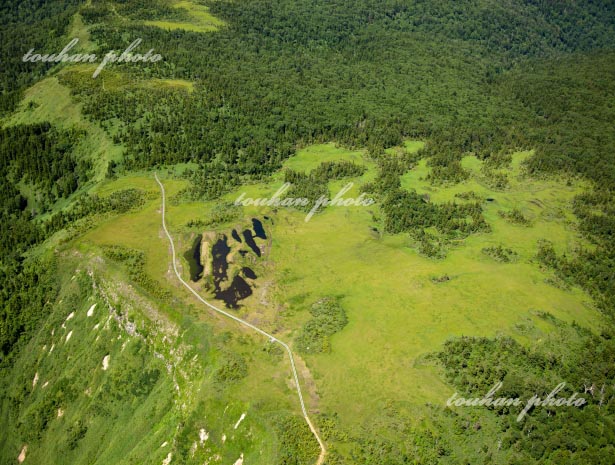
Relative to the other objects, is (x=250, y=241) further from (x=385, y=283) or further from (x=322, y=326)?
(x=322, y=326)

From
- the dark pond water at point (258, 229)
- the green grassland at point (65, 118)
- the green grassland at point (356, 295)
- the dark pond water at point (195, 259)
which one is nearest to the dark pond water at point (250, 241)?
the dark pond water at point (258, 229)

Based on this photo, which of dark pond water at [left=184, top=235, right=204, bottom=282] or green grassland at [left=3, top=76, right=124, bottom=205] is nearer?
dark pond water at [left=184, top=235, right=204, bottom=282]

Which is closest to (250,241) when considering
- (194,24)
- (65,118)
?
(65,118)

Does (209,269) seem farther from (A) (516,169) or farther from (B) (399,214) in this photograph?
(A) (516,169)

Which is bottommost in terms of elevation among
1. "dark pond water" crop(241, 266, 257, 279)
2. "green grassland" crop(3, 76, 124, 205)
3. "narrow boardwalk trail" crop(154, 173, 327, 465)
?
"dark pond water" crop(241, 266, 257, 279)

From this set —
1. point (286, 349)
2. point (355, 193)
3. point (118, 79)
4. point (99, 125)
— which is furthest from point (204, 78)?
point (286, 349)

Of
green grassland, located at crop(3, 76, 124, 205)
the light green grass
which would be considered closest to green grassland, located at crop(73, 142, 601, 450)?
green grassland, located at crop(3, 76, 124, 205)

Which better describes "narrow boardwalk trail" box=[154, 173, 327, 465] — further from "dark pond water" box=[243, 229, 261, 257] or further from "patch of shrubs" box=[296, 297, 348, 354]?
"dark pond water" box=[243, 229, 261, 257]

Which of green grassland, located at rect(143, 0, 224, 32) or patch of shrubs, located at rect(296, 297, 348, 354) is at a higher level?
green grassland, located at rect(143, 0, 224, 32)
